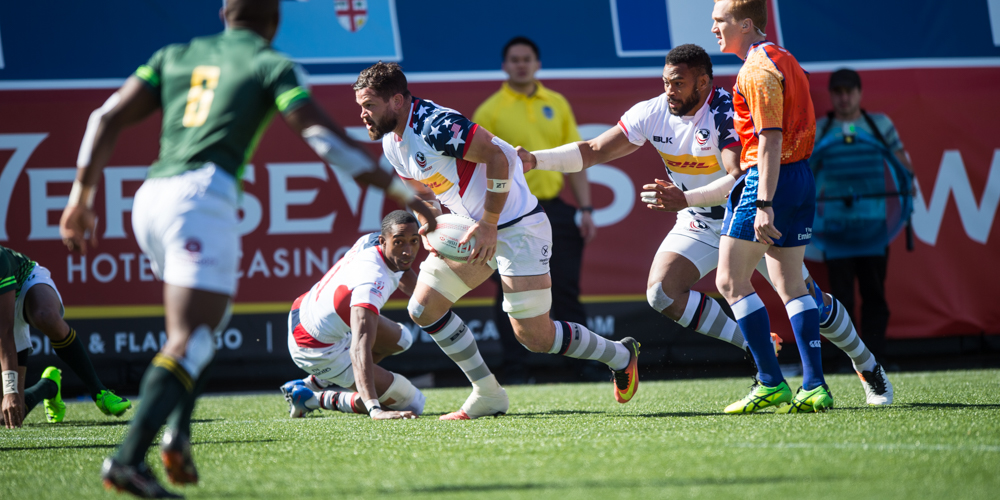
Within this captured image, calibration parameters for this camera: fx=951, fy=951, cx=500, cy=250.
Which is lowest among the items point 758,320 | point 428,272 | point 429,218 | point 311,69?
point 758,320

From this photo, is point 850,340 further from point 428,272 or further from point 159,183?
point 159,183

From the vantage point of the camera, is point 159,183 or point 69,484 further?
point 69,484

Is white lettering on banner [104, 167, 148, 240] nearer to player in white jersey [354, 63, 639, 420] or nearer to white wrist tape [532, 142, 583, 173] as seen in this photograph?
player in white jersey [354, 63, 639, 420]

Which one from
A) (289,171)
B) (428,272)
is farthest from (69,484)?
(289,171)

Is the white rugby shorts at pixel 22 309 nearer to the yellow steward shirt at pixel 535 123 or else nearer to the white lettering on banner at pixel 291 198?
the white lettering on banner at pixel 291 198

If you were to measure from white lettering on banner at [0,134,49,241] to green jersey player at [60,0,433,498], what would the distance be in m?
5.70

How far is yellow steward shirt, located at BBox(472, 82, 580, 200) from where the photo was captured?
786 centimetres

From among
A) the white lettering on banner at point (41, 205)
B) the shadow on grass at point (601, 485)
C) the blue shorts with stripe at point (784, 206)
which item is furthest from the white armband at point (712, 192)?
the white lettering on banner at point (41, 205)

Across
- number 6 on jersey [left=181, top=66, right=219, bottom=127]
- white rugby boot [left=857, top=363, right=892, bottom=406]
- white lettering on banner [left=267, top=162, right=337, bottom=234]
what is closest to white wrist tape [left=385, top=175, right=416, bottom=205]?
number 6 on jersey [left=181, top=66, right=219, bottom=127]

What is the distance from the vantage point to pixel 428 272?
513 cm

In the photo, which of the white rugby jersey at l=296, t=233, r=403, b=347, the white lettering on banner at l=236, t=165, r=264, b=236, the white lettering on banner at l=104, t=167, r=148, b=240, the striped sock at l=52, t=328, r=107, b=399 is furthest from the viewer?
the white lettering on banner at l=236, t=165, r=264, b=236

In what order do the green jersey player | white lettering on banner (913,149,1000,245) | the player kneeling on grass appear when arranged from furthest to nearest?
white lettering on banner (913,149,1000,245), the player kneeling on grass, the green jersey player

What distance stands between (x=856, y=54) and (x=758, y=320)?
5188 mm

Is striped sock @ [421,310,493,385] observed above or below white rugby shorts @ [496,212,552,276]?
below
